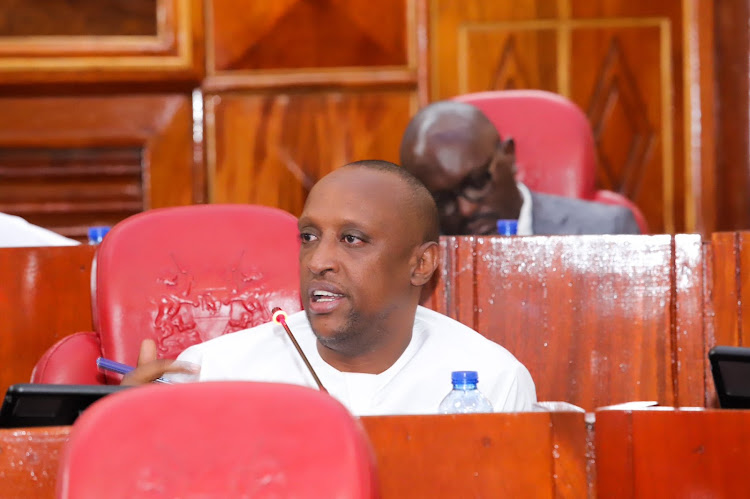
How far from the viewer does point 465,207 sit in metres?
2.29

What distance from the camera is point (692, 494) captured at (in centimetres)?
105

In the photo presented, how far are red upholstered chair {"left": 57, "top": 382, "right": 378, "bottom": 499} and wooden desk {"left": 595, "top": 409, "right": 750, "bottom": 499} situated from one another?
1.09 feet

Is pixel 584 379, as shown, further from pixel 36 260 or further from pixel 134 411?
pixel 134 411

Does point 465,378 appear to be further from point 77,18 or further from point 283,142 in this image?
point 77,18

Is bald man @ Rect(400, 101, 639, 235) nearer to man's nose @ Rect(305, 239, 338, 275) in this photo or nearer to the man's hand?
man's nose @ Rect(305, 239, 338, 275)

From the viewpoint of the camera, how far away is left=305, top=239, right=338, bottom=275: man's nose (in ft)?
4.84

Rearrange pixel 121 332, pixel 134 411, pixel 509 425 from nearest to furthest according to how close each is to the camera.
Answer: pixel 134 411 < pixel 509 425 < pixel 121 332

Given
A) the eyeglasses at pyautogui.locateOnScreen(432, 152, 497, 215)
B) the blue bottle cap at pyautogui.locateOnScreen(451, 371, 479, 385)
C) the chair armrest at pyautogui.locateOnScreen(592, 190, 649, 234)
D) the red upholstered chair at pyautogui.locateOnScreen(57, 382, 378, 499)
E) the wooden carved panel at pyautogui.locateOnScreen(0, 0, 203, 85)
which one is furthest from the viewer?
the wooden carved panel at pyautogui.locateOnScreen(0, 0, 203, 85)

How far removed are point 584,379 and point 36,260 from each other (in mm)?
952

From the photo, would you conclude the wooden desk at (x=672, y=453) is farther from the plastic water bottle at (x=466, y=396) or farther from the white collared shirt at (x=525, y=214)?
the white collared shirt at (x=525, y=214)

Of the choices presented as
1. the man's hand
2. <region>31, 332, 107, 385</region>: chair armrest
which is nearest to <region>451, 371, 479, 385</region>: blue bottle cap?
the man's hand

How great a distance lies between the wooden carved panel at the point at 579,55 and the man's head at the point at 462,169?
108 cm

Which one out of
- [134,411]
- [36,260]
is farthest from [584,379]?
[134,411]

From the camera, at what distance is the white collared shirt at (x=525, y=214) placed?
234 cm
